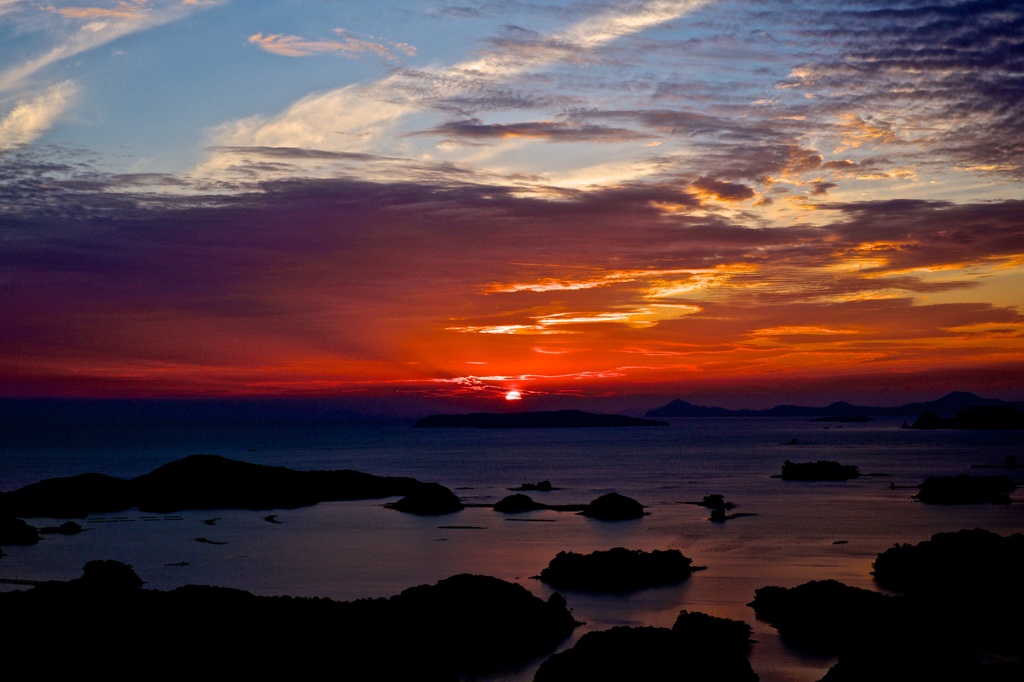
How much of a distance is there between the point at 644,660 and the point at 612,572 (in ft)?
54.2

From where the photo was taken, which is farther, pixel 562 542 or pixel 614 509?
pixel 614 509

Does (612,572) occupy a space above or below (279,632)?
below

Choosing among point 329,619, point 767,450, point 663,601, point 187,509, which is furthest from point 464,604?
point 767,450

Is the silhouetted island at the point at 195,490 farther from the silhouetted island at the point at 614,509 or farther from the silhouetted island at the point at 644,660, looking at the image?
the silhouetted island at the point at 644,660

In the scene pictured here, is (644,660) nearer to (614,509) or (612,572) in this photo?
(612,572)

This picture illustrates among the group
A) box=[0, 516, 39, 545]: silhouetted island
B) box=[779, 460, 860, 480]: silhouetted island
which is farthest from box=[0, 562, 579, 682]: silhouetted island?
box=[779, 460, 860, 480]: silhouetted island

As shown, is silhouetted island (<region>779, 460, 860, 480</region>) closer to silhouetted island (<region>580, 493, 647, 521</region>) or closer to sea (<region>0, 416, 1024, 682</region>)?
sea (<region>0, 416, 1024, 682</region>)

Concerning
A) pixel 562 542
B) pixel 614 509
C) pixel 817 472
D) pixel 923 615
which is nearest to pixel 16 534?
pixel 562 542

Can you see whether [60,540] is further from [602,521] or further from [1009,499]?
[1009,499]

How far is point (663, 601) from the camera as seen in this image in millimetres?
35156

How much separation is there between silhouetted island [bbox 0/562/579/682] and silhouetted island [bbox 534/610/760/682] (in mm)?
4102

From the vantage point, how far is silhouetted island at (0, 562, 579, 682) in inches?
875

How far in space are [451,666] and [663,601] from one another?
40.8 feet

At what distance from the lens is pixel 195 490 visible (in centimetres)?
8125
